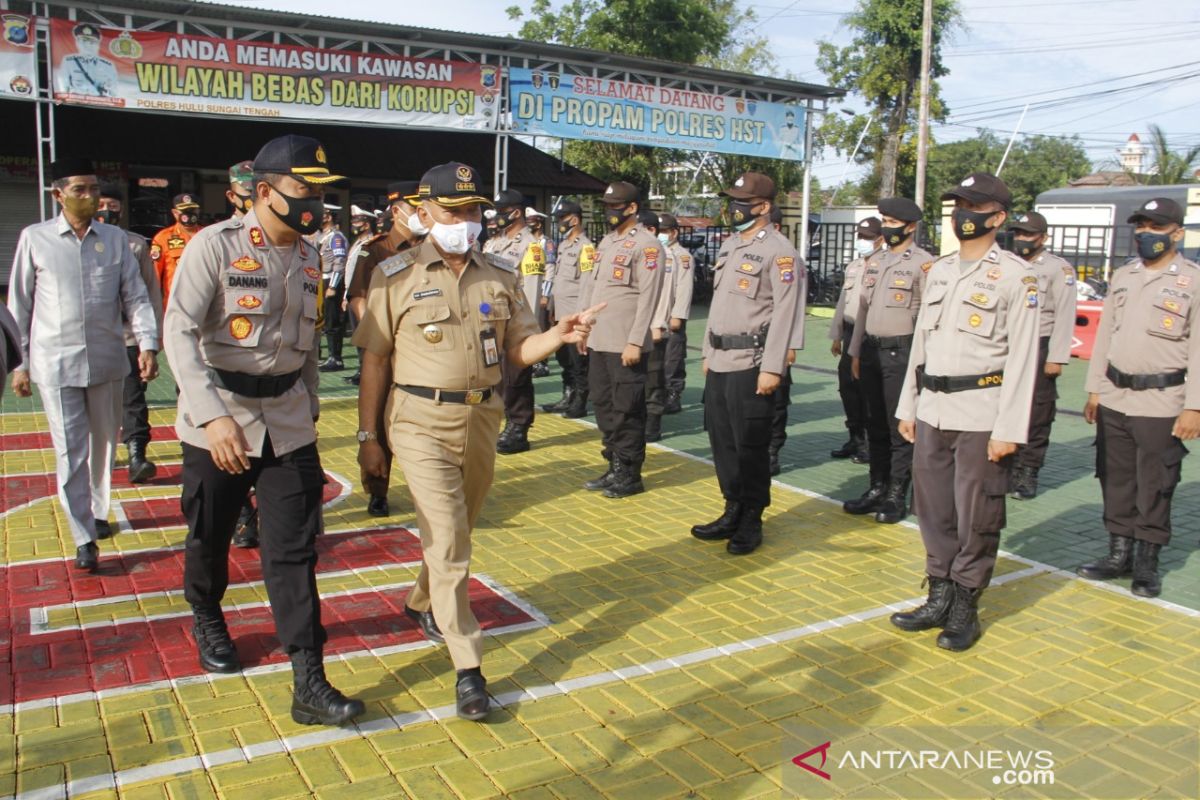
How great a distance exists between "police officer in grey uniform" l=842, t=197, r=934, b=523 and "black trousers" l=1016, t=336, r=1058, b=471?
1141 mm

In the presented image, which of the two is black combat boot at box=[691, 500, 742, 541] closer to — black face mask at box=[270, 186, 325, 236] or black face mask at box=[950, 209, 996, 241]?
black face mask at box=[950, 209, 996, 241]

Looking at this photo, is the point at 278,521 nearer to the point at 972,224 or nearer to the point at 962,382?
the point at 962,382

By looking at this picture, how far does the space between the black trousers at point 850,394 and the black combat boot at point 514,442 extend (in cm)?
279

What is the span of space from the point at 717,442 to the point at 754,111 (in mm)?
14916

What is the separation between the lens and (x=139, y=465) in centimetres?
744

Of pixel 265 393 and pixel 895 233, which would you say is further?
pixel 895 233

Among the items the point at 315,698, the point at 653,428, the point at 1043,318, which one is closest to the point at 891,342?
the point at 1043,318

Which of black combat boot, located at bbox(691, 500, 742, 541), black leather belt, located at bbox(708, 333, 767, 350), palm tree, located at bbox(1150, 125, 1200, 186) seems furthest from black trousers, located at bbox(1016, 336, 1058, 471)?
palm tree, located at bbox(1150, 125, 1200, 186)

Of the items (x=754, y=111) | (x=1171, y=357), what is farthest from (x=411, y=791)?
(x=754, y=111)

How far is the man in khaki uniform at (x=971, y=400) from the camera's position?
15.3 ft

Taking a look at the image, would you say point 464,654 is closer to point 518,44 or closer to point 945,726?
point 945,726

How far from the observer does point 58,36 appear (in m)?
13.4

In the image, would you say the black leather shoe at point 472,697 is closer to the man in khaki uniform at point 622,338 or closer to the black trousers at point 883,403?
the man in khaki uniform at point 622,338

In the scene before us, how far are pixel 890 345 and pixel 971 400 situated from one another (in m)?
2.52
